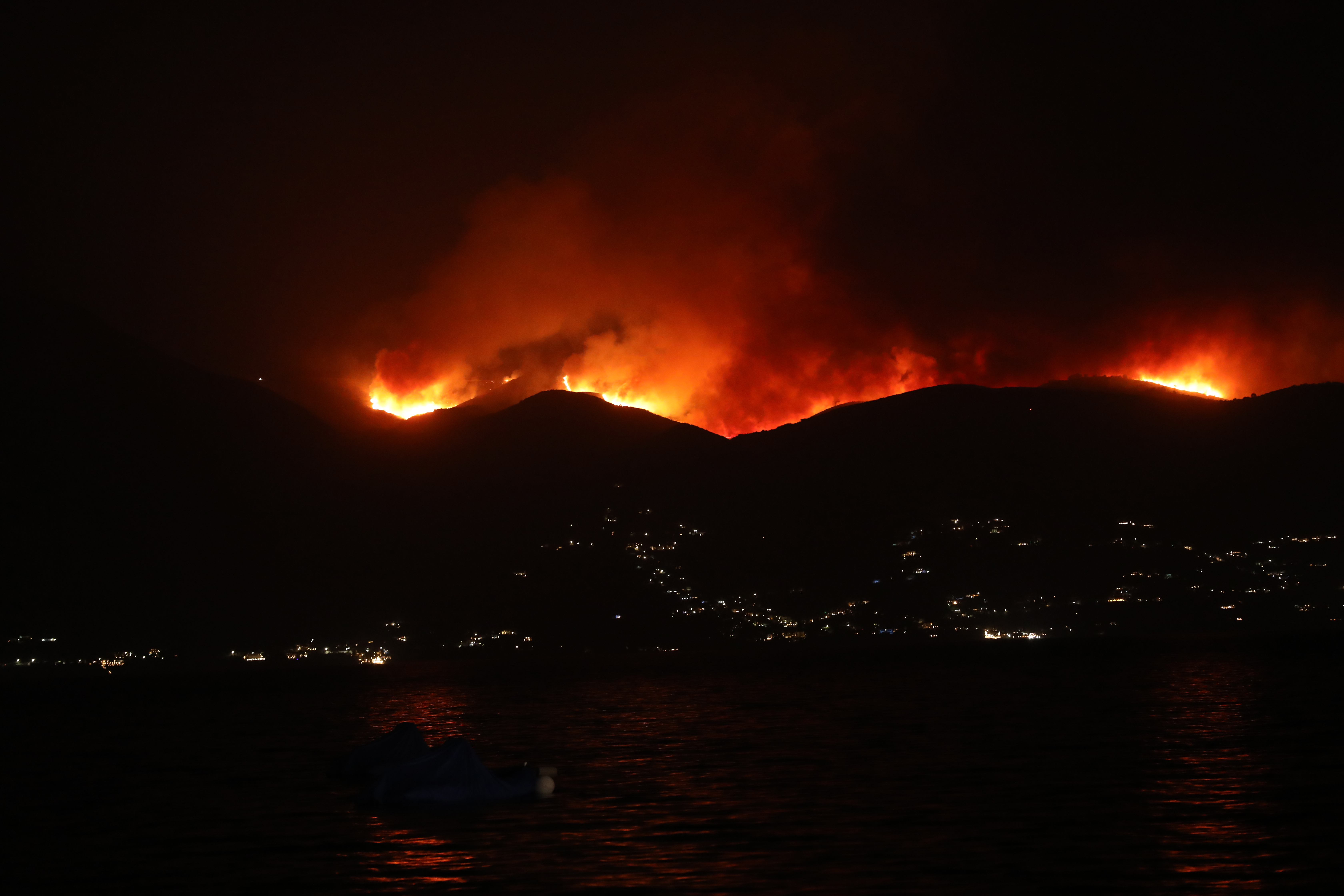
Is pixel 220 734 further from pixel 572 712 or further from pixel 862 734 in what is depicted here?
pixel 862 734

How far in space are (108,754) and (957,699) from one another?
2325 inches

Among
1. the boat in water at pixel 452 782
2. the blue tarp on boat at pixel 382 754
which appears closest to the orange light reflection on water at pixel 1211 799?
the boat in water at pixel 452 782

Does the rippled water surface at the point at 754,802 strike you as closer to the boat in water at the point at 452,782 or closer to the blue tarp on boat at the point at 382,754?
the boat in water at the point at 452,782

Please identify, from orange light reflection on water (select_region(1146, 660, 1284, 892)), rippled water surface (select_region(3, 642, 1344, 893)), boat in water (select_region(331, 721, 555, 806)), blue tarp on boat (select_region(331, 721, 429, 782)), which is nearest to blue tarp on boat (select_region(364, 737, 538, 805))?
boat in water (select_region(331, 721, 555, 806))

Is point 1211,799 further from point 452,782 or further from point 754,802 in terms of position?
point 452,782

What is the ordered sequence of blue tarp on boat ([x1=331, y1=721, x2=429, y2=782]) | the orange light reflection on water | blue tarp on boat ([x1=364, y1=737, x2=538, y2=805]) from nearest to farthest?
the orange light reflection on water → blue tarp on boat ([x1=364, y1=737, x2=538, y2=805]) → blue tarp on boat ([x1=331, y1=721, x2=429, y2=782])

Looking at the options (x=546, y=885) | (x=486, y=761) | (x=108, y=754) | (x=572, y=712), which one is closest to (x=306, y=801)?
(x=486, y=761)

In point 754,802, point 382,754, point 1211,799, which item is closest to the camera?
point 1211,799

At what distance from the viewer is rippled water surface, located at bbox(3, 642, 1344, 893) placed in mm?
28688

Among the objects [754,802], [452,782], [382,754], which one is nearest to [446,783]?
[452,782]

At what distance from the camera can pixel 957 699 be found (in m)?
89.9

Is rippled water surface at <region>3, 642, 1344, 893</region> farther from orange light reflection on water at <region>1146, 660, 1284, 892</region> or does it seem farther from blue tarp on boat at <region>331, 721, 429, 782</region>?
blue tarp on boat at <region>331, 721, 429, 782</region>

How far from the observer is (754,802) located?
39.6 m

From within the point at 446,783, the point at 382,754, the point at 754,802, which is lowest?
the point at 754,802
